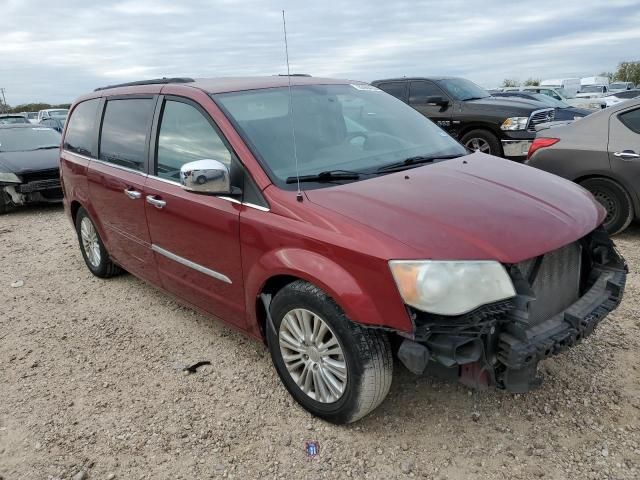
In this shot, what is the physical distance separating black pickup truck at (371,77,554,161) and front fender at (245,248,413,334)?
6293mm

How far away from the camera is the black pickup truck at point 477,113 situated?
885 cm

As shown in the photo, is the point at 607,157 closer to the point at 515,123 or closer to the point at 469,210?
the point at 469,210

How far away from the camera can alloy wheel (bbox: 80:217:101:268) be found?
4.97 metres

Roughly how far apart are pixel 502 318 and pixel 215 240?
167 centimetres

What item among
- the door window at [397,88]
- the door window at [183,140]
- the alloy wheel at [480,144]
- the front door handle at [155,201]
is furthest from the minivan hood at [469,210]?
the door window at [397,88]

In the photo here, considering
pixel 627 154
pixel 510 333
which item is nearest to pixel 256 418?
pixel 510 333

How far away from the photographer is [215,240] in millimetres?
3070

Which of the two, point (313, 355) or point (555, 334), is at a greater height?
point (555, 334)

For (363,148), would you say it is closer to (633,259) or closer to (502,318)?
(502,318)

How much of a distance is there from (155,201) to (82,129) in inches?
74.9

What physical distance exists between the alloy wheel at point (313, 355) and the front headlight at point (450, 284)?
52 centimetres

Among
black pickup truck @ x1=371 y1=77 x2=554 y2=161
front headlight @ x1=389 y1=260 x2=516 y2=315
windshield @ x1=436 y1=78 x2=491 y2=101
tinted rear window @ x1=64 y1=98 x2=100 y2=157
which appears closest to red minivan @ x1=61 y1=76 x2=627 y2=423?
front headlight @ x1=389 y1=260 x2=516 y2=315

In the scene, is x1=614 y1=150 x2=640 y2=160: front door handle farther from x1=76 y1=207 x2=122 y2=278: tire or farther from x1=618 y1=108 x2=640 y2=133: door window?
x1=76 y1=207 x2=122 y2=278: tire

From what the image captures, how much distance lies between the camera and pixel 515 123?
29.0 ft
